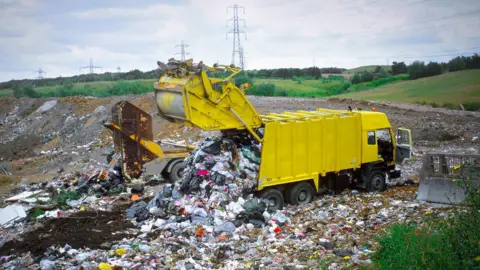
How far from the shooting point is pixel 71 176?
15.7 metres

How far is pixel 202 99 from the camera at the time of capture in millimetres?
10531

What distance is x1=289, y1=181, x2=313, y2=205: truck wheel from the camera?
36.7 ft

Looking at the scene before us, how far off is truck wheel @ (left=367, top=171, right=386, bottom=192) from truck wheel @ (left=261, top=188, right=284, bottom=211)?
268cm

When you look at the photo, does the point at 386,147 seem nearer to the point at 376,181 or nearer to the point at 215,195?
the point at 376,181

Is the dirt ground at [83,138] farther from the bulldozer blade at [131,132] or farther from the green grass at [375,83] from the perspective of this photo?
the green grass at [375,83]

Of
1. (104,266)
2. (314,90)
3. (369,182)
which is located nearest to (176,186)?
(104,266)

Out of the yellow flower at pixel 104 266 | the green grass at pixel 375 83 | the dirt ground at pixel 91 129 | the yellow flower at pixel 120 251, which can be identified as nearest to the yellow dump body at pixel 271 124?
the yellow flower at pixel 120 251

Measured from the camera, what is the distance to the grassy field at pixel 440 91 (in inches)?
1224

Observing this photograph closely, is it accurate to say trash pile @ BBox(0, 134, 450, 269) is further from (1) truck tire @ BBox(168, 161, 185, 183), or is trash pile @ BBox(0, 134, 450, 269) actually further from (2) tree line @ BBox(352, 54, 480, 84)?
(2) tree line @ BBox(352, 54, 480, 84)

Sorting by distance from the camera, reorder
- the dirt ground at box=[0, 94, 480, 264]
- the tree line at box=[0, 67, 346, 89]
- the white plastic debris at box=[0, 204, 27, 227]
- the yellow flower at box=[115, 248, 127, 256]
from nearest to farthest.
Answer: the yellow flower at box=[115, 248, 127, 256], the dirt ground at box=[0, 94, 480, 264], the white plastic debris at box=[0, 204, 27, 227], the tree line at box=[0, 67, 346, 89]

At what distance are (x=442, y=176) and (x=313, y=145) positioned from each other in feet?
8.89

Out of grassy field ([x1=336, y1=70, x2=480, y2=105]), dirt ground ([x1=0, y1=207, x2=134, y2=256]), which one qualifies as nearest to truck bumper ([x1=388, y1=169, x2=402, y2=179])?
dirt ground ([x1=0, y1=207, x2=134, y2=256])

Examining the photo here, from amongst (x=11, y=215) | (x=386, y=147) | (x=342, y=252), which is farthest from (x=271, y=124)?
(x=11, y=215)

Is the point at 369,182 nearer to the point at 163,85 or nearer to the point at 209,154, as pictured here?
the point at 209,154
